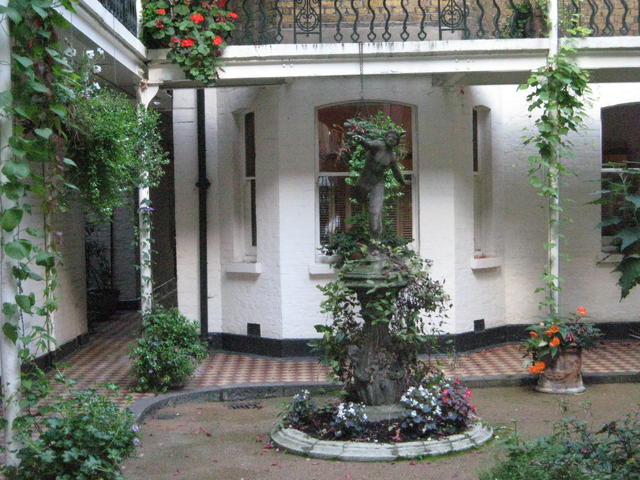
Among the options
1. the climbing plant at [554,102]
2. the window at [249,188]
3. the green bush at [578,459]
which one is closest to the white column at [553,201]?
the climbing plant at [554,102]

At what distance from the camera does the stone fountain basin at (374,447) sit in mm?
6750

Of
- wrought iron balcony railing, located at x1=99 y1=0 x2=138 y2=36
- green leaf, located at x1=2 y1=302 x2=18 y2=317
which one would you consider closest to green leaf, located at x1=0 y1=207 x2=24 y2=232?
green leaf, located at x1=2 y1=302 x2=18 y2=317

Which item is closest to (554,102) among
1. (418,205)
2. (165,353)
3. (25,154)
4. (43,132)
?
(418,205)

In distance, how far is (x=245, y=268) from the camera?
11758mm

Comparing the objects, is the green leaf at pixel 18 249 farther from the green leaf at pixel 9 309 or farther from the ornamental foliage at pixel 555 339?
the ornamental foliage at pixel 555 339

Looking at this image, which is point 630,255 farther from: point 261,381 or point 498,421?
point 261,381

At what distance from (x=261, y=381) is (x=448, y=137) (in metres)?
4.21

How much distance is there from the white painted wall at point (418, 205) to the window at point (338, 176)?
173 millimetres

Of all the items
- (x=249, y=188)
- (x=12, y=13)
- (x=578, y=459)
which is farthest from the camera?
(x=249, y=188)

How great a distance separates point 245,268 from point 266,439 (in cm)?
445

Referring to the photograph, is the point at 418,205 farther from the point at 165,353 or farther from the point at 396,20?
the point at 165,353

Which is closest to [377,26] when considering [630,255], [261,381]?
[261,381]

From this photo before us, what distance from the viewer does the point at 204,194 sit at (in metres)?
12.1

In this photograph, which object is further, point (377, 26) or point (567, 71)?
point (377, 26)
